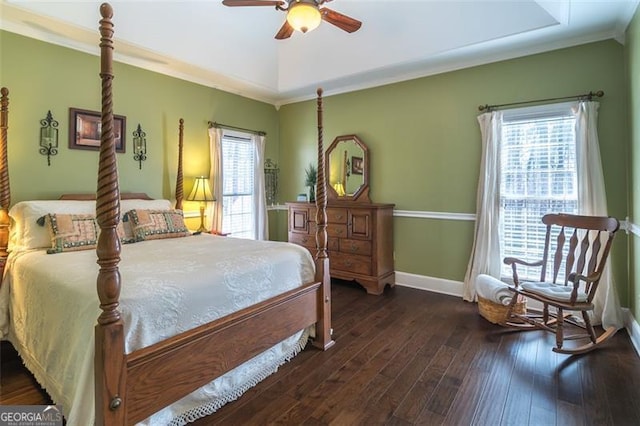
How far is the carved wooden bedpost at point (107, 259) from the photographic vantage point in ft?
4.62

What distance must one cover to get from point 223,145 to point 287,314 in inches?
120

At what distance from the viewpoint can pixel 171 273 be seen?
1.93 m

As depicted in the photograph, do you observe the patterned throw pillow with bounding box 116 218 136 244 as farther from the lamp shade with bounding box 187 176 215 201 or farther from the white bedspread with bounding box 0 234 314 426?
the lamp shade with bounding box 187 176 215 201

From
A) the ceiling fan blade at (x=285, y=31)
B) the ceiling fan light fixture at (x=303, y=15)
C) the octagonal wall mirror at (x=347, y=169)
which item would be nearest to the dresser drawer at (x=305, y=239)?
the octagonal wall mirror at (x=347, y=169)

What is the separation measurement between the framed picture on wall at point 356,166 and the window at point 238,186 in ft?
4.96

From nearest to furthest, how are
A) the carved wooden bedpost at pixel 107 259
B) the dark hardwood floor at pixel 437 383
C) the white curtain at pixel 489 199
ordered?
the carved wooden bedpost at pixel 107 259 → the dark hardwood floor at pixel 437 383 → the white curtain at pixel 489 199

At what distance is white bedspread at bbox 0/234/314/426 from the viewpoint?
5.20ft

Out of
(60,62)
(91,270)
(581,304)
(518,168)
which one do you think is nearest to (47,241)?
(91,270)

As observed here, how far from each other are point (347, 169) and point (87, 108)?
121 inches

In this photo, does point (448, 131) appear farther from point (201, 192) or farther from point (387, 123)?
point (201, 192)

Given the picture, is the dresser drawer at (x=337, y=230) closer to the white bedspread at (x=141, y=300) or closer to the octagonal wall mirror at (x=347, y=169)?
the octagonal wall mirror at (x=347, y=169)

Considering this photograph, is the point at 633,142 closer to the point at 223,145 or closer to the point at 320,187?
the point at 320,187

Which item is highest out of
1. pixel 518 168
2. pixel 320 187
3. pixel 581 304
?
pixel 518 168
